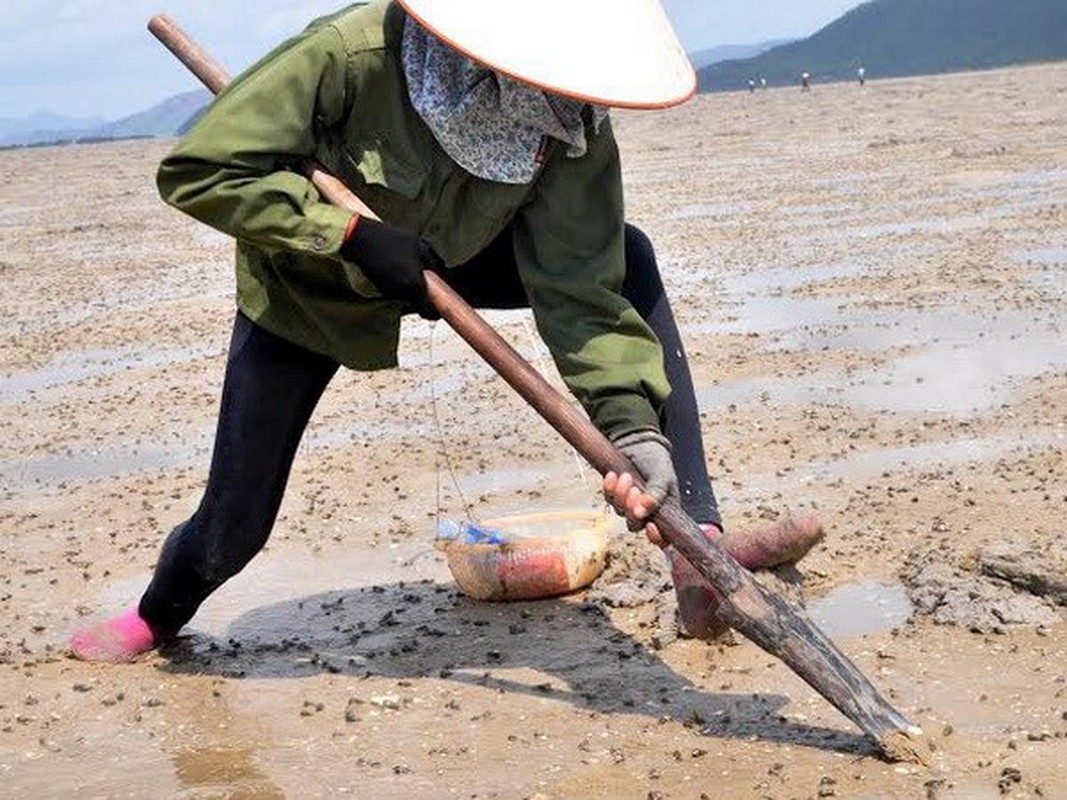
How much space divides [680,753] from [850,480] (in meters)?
2.27

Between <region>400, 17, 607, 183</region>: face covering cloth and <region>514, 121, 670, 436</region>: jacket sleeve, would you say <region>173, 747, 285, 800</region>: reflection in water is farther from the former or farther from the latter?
<region>400, 17, 607, 183</region>: face covering cloth

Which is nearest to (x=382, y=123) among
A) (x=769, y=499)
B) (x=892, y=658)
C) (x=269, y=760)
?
(x=269, y=760)

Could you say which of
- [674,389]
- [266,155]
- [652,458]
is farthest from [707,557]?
[266,155]

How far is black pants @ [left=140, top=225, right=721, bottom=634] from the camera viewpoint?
3.99m

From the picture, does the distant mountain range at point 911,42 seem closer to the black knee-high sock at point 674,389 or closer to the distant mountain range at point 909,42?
the distant mountain range at point 909,42

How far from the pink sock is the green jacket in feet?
3.38

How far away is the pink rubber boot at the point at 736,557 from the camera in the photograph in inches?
154

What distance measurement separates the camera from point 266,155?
3.58 metres

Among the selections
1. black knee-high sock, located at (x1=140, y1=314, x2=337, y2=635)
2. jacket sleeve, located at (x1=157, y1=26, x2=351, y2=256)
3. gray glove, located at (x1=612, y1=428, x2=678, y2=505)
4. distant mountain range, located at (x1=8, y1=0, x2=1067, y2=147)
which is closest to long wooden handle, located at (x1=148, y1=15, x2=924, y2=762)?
gray glove, located at (x1=612, y1=428, x2=678, y2=505)

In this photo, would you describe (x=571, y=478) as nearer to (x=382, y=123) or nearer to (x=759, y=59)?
(x=382, y=123)

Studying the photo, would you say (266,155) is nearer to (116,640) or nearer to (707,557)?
(707,557)

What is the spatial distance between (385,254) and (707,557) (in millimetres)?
992

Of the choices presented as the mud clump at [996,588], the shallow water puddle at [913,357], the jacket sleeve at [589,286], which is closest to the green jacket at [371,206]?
the jacket sleeve at [589,286]

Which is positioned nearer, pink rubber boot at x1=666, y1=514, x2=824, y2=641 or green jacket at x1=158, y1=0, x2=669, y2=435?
green jacket at x1=158, y1=0, x2=669, y2=435
